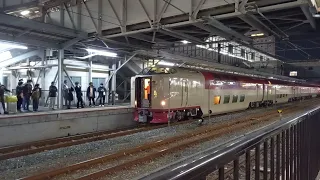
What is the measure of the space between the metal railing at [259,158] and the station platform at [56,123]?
9349mm

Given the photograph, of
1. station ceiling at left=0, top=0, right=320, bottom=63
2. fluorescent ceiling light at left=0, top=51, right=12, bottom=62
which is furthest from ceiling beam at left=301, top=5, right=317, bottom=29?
fluorescent ceiling light at left=0, top=51, right=12, bottom=62

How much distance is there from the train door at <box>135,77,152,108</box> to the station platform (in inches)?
55.2

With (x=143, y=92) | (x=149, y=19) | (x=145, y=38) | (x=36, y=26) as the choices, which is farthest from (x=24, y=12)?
(x=145, y=38)

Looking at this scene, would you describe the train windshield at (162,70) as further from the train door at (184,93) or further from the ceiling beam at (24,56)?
the ceiling beam at (24,56)

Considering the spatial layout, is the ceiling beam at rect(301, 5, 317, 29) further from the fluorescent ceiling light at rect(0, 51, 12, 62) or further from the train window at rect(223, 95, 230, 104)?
the fluorescent ceiling light at rect(0, 51, 12, 62)

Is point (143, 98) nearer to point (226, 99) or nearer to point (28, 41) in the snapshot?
point (226, 99)

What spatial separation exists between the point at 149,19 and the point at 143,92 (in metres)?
3.71

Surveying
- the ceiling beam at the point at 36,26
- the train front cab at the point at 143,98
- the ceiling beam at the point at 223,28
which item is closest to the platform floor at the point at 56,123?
the train front cab at the point at 143,98

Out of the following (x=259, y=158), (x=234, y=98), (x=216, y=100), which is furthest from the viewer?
(x=234, y=98)

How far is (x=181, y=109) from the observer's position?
14023 mm

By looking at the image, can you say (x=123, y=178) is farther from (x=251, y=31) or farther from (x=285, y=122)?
(x=251, y=31)

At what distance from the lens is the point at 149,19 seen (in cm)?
1441

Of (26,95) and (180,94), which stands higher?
(180,94)

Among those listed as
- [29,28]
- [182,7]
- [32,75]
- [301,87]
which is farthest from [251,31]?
[301,87]
